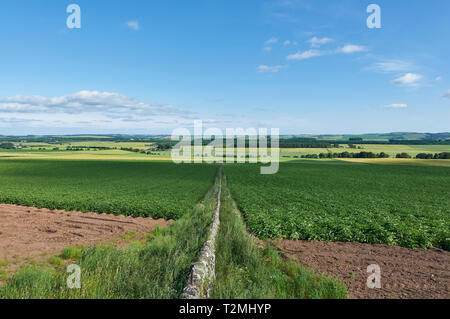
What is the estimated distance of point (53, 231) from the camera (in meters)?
12.6

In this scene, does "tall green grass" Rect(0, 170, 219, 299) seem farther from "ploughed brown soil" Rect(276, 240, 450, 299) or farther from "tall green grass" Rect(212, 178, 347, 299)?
"ploughed brown soil" Rect(276, 240, 450, 299)

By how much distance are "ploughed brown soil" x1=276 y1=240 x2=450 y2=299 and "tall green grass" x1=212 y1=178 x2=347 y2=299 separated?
107cm

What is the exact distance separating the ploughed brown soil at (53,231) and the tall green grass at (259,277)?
6.62 meters

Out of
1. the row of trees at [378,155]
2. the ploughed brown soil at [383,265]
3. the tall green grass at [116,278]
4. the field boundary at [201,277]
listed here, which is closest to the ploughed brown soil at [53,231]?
the tall green grass at [116,278]

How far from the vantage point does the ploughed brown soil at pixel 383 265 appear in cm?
698

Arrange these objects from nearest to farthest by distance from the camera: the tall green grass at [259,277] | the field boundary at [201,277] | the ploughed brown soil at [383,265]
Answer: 1. the field boundary at [201,277]
2. the tall green grass at [259,277]
3. the ploughed brown soil at [383,265]

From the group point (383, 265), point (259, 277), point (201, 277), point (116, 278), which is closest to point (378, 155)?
point (383, 265)

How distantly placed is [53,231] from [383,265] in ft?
57.9

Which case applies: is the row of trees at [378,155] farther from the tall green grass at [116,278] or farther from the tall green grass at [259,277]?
the tall green grass at [116,278]

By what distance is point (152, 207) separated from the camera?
1842 cm

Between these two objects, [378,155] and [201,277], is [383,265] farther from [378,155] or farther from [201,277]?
[378,155]

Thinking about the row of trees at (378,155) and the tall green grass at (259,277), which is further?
the row of trees at (378,155)
